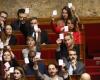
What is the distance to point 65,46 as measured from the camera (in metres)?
3.93

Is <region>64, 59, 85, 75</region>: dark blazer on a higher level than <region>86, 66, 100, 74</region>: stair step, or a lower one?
higher

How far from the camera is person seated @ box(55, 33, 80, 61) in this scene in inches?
152

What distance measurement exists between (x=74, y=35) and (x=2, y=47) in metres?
0.66

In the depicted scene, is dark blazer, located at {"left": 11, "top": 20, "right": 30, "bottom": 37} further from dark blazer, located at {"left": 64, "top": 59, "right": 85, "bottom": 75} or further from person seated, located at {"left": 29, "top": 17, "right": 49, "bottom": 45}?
dark blazer, located at {"left": 64, "top": 59, "right": 85, "bottom": 75}

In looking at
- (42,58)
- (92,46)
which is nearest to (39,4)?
(92,46)

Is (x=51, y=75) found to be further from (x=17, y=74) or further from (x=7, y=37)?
(x=7, y=37)

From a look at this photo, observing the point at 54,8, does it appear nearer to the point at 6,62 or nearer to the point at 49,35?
the point at 49,35

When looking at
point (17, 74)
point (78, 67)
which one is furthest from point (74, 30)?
point (17, 74)

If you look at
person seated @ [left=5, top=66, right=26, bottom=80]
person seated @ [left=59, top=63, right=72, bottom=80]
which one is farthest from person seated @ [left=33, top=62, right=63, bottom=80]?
person seated @ [left=5, top=66, right=26, bottom=80]

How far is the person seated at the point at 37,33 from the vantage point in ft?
13.7

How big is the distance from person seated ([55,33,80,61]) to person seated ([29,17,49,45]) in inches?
9.6

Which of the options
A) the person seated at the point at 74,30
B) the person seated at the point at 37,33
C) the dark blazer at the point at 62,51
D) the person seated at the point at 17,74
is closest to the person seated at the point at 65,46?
the dark blazer at the point at 62,51

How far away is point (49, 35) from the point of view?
4.36m

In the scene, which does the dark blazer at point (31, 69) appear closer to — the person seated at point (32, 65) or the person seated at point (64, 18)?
the person seated at point (32, 65)
